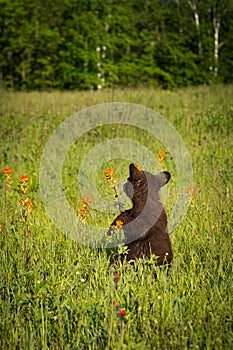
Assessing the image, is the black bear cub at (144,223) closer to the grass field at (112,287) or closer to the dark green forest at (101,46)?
the grass field at (112,287)

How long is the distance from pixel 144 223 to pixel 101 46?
72.5 ft

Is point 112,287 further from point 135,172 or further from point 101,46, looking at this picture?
point 101,46

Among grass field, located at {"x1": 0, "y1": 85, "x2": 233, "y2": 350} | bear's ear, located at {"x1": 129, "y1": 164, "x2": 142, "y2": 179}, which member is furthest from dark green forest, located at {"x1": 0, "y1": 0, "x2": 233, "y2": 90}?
bear's ear, located at {"x1": 129, "y1": 164, "x2": 142, "y2": 179}

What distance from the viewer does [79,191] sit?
186 inches

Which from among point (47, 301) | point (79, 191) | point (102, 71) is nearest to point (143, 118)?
point (79, 191)

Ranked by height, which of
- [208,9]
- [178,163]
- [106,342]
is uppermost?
[208,9]

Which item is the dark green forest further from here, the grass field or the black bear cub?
the black bear cub

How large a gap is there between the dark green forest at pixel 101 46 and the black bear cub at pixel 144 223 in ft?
64.9

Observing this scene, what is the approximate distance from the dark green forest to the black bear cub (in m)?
19.8

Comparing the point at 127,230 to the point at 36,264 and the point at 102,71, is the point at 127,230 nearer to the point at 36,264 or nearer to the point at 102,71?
the point at 36,264

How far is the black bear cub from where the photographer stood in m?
2.70

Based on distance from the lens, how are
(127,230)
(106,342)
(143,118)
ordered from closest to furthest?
(106,342), (127,230), (143,118)

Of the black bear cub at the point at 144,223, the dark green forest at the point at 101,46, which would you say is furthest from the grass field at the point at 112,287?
the dark green forest at the point at 101,46

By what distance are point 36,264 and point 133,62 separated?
23.9 meters
